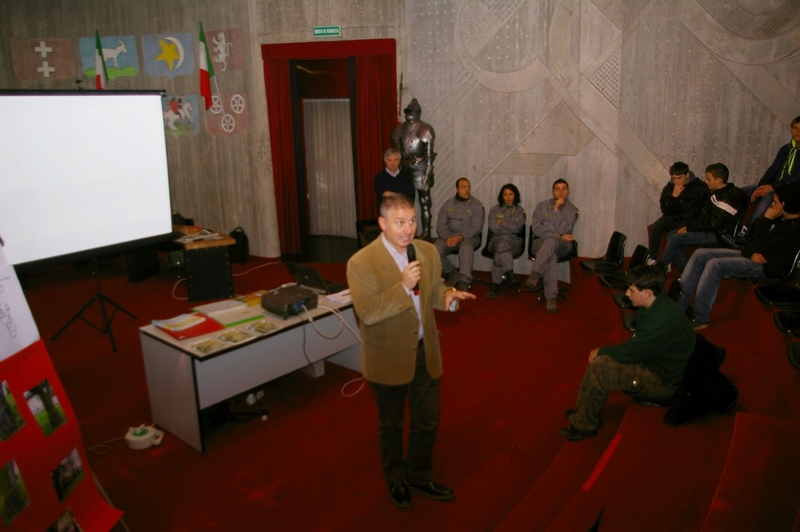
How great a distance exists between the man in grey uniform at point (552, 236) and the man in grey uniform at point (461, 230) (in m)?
0.68

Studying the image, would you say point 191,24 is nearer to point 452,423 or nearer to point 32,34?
point 32,34

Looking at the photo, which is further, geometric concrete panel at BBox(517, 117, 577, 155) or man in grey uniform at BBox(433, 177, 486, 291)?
geometric concrete panel at BBox(517, 117, 577, 155)

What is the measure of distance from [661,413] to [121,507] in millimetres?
3109

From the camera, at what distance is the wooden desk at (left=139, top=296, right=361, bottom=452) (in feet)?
11.8

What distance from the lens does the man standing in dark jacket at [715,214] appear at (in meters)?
5.05

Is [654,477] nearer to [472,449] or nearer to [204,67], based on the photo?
[472,449]

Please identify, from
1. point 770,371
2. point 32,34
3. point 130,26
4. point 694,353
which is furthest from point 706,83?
point 32,34

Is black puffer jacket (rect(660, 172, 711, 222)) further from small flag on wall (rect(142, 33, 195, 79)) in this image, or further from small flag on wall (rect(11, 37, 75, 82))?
small flag on wall (rect(11, 37, 75, 82))

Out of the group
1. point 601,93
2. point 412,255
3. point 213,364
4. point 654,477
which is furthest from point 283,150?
point 654,477

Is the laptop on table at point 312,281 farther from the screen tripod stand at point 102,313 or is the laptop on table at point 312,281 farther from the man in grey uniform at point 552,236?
the man in grey uniform at point 552,236

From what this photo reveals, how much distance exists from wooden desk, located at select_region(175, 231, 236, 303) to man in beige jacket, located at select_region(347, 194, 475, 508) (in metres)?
4.11

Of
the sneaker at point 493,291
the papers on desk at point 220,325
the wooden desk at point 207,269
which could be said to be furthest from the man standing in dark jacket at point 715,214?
the wooden desk at point 207,269

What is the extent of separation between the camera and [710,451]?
120 inches

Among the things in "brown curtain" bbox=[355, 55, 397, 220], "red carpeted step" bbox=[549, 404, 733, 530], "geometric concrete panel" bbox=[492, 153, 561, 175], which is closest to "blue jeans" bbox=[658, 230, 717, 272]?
"geometric concrete panel" bbox=[492, 153, 561, 175]
